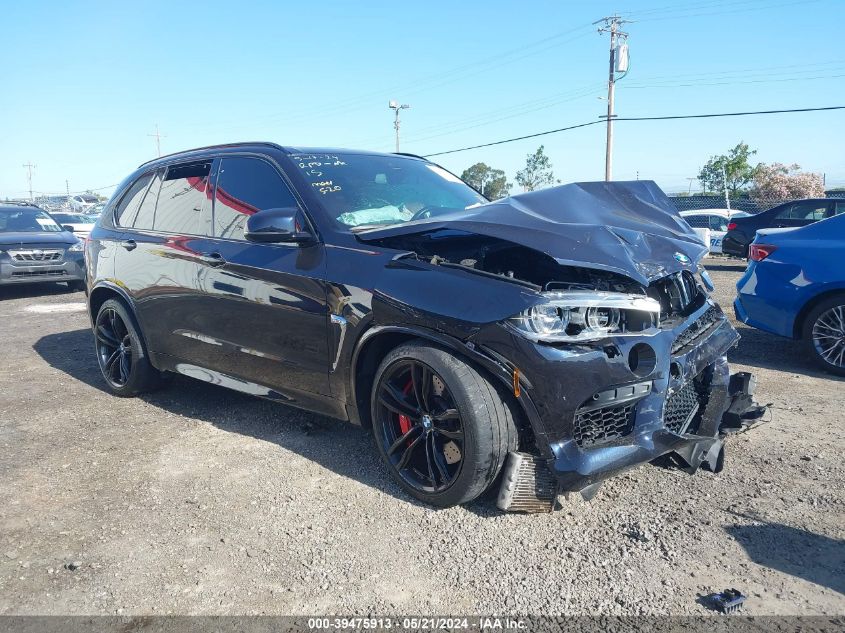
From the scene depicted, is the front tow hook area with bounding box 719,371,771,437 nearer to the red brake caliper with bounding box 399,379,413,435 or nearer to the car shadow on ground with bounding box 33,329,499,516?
the car shadow on ground with bounding box 33,329,499,516

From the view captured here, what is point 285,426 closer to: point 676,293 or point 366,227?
point 366,227

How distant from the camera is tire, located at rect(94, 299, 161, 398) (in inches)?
200

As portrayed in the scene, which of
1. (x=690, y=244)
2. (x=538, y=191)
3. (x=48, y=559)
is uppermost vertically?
(x=538, y=191)

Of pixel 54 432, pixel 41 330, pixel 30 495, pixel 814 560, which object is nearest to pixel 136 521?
pixel 30 495

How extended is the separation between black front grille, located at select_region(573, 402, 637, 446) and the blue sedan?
139 inches

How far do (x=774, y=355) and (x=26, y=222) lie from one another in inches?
479

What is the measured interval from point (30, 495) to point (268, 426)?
1.42 m

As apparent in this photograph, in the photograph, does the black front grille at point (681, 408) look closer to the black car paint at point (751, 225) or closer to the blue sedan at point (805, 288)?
the blue sedan at point (805, 288)

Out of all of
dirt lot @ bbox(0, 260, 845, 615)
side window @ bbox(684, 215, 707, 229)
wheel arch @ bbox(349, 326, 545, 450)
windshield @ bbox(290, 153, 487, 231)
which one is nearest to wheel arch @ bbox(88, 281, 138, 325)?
dirt lot @ bbox(0, 260, 845, 615)

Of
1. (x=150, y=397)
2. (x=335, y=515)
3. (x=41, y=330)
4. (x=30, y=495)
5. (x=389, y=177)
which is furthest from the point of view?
(x=41, y=330)

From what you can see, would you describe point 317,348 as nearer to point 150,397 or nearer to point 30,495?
point 30,495

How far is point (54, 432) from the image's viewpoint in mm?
4555

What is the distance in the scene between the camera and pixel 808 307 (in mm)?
5727

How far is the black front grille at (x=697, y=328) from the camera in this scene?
10.6 ft
